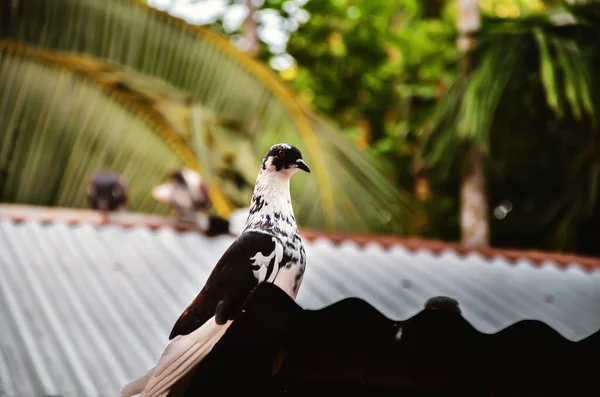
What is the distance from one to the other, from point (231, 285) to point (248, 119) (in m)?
7.24

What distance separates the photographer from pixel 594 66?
9.35 meters

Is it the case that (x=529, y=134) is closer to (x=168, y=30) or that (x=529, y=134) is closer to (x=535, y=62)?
(x=535, y=62)

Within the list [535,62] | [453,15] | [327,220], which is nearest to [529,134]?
[535,62]

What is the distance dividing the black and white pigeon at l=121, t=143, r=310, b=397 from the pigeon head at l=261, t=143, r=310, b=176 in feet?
0.07

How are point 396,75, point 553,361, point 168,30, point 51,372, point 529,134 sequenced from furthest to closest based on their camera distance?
point 396,75
point 529,134
point 168,30
point 51,372
point 553,361

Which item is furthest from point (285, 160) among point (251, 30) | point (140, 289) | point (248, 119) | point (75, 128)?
point (251, 30)

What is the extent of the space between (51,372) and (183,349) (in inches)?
121

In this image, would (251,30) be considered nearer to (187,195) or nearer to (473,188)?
(473,188)

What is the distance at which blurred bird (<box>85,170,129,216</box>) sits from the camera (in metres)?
7.69

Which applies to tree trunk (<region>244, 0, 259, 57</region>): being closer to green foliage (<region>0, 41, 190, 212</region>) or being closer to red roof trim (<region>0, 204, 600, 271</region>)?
green foliage (<region>0, 41, 190, 212</region>)

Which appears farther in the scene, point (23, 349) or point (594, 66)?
point (594, 66)

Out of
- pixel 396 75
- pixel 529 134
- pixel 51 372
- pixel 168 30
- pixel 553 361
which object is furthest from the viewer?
pixel 396 75

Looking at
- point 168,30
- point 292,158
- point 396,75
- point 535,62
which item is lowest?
point 396,75

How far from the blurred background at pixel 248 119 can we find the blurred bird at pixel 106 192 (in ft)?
1.77
